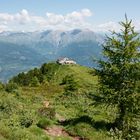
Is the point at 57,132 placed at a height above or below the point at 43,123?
below

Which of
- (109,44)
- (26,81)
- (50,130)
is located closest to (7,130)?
(50,130)

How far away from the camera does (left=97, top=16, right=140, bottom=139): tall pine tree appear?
26438mm

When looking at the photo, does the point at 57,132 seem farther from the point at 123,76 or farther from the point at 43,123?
the point at 123,76

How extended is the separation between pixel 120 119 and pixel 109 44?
573 cm

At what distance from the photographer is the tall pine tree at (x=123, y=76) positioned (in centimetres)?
2644

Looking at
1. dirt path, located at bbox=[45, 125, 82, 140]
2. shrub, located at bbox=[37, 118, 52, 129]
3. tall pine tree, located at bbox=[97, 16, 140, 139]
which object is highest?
tall pine tree, located at bbox=[97, 16, 140, 139]

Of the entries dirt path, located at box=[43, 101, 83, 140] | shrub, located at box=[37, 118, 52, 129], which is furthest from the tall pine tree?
shrub, located at box=[37, 118, 52, 129]

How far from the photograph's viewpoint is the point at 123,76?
2698cm

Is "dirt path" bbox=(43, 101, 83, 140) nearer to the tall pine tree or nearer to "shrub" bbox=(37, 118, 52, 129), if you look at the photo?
"shrub" bbox=(37, 118, 52, 129)

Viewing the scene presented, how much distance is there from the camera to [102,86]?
27.3 m

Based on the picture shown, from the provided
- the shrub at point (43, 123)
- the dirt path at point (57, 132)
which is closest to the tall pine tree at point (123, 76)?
the dirt path at point (57, 132)

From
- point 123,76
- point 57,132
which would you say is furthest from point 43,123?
point 123,76

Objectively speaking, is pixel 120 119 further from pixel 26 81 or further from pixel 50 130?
pixel 26 81

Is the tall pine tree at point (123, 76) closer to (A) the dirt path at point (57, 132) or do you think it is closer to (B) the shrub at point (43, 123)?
(A) the dirt path at point (57, 132)
